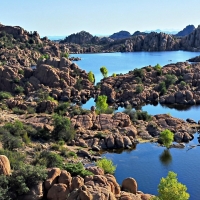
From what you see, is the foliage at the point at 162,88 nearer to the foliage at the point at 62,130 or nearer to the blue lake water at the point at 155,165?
the blue lake water at the point at 155,165

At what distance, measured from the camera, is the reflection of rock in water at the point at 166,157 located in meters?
49.8

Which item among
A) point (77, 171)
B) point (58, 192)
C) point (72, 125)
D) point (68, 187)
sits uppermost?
point (77, 171)

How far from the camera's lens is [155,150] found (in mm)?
54031

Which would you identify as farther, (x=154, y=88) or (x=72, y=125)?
(x=154, y=88)

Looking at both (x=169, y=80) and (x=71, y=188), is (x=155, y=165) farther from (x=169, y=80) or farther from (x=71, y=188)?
(x=169, y=80)

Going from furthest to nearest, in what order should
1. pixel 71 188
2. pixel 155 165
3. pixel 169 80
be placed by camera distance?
pixel 169 80 < pixel 155 165 < pixel 71 188

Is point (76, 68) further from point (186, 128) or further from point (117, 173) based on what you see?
point (117, 173)

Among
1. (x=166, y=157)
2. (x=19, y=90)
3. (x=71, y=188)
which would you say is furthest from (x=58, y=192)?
(x=19, y=90)

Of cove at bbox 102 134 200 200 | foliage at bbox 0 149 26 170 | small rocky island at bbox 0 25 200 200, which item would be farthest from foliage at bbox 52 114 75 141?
foliage at bbox 0 149 26 170

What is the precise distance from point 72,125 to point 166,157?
17.7m

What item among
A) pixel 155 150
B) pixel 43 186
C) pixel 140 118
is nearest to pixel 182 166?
pixel 155 150

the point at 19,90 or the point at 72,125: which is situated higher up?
the point at 19,90

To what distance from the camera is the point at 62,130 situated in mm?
55031

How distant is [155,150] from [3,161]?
30.5m
